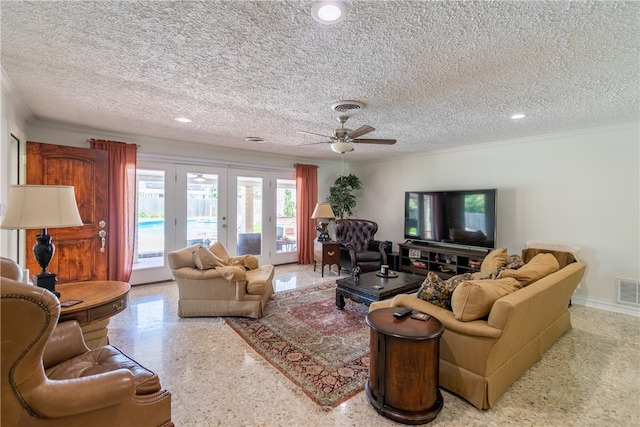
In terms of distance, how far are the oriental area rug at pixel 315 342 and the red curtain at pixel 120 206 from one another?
216 cm

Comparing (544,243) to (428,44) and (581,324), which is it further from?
(428,44)

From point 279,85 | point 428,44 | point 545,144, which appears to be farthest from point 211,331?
point 545,144

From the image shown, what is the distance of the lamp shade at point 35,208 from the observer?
1.91 metres

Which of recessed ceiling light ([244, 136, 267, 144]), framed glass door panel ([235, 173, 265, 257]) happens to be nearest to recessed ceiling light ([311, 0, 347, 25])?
recessed ceiling light ([244, 136, 267, 144])

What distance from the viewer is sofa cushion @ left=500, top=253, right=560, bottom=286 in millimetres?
2344

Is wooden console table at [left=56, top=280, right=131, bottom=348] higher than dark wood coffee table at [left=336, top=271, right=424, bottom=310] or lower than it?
higher

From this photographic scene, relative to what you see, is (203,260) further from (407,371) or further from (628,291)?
(628,291)

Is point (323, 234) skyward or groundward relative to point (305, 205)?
groundward

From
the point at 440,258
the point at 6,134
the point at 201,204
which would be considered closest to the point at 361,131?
the point at 440,258

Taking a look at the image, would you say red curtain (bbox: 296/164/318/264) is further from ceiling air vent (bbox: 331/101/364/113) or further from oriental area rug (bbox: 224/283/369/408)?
ceiling air vent (bbox: 331/101/364/113)

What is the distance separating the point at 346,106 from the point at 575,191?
351 centimetres

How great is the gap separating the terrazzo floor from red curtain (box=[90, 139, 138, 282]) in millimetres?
1242

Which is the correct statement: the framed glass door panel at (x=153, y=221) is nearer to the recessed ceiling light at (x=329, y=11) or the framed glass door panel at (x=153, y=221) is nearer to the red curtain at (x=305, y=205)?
the red curtain at (x=305, y=205)

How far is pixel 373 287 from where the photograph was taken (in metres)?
3.41
